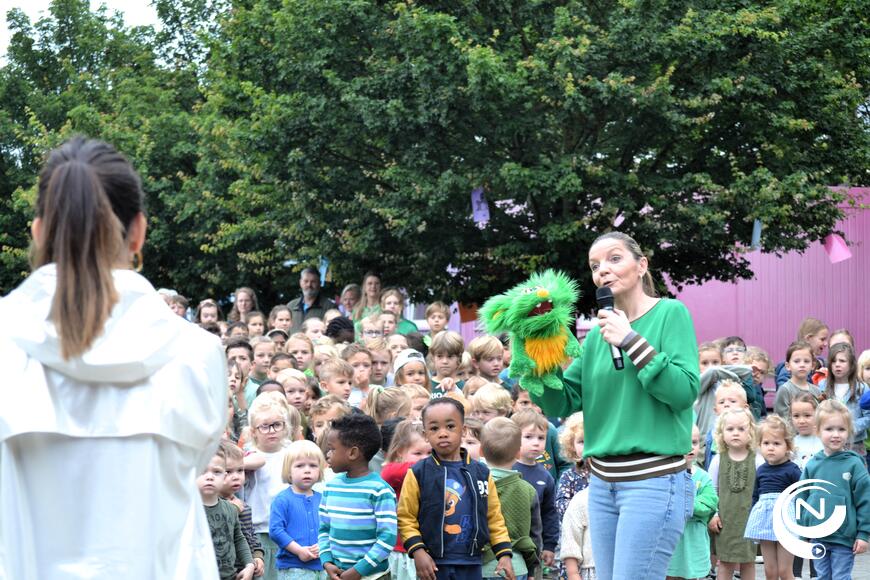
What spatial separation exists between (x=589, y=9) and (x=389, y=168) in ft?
10.4

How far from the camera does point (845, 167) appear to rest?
17.7 metres

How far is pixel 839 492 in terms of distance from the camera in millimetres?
8906

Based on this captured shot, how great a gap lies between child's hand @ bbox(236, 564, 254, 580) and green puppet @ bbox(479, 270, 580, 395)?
2121 millimetres

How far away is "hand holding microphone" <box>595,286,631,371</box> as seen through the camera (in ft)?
16.2

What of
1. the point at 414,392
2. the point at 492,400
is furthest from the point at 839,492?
the point at 414,392

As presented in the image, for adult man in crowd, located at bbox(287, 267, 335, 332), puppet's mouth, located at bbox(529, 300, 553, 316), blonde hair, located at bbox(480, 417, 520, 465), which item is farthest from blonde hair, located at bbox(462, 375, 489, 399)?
adult man in crowd, located at bbox(287, 267, 335, 332)

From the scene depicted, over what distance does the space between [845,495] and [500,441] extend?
2.72m

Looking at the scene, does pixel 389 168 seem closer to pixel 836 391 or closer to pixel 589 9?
pixel 589 9

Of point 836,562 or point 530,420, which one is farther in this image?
point 836,562

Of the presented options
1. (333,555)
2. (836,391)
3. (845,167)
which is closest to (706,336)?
(845,167)

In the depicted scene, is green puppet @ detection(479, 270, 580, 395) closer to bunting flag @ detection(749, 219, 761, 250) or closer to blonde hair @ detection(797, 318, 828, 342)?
blonde hair @ detection(797, 318, 828, 342)

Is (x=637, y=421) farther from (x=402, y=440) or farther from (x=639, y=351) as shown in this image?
(x=402, y=440)

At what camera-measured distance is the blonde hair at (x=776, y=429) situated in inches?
372

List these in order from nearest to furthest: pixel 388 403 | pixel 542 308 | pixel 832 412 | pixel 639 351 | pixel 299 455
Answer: pixel 639 351 < pixel 542 308 < pixel 299 455 < pixel 388 403 < pixel 832 412
